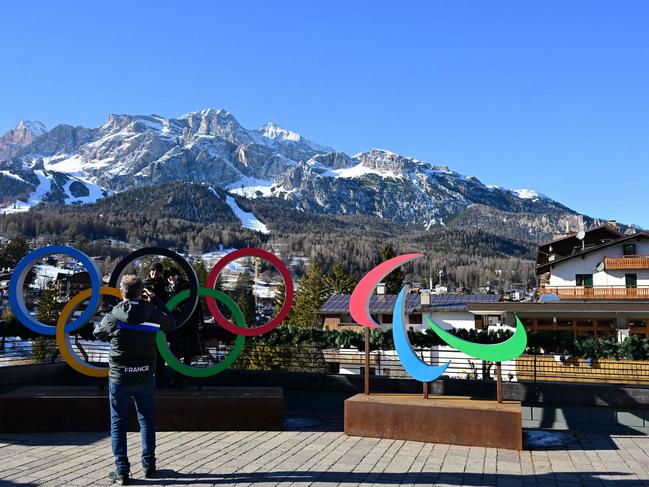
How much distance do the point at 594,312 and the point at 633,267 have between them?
10.6 meters

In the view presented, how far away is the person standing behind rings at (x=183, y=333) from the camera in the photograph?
33.6 feet

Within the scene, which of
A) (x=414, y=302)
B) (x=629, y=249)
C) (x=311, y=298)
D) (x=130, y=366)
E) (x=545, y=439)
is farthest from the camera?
(x=311, y=298)

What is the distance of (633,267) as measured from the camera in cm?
4112

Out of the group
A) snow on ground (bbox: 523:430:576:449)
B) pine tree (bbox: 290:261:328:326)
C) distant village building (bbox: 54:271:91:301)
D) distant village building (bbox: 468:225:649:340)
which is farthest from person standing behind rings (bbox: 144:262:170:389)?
pine tree (bbox: 290:261:328:326)

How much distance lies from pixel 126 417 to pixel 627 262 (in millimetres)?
41527

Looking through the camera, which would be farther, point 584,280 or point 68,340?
point 584,280

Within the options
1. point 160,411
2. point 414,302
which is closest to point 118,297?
point 160,411

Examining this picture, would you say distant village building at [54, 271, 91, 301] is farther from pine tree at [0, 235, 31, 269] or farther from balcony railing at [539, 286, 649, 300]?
pine tree at [0, 235, 31, 269]

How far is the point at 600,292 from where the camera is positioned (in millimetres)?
40156

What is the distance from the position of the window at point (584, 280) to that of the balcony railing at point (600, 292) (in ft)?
8.11

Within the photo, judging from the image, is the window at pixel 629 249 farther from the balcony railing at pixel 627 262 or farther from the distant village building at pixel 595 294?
the balcony railing at pixel 627 262

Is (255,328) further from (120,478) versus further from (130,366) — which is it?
(120,478)

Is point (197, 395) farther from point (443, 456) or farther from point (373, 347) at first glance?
point (373, 347)

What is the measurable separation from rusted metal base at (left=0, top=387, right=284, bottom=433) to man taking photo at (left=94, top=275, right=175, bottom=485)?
2.62 m
